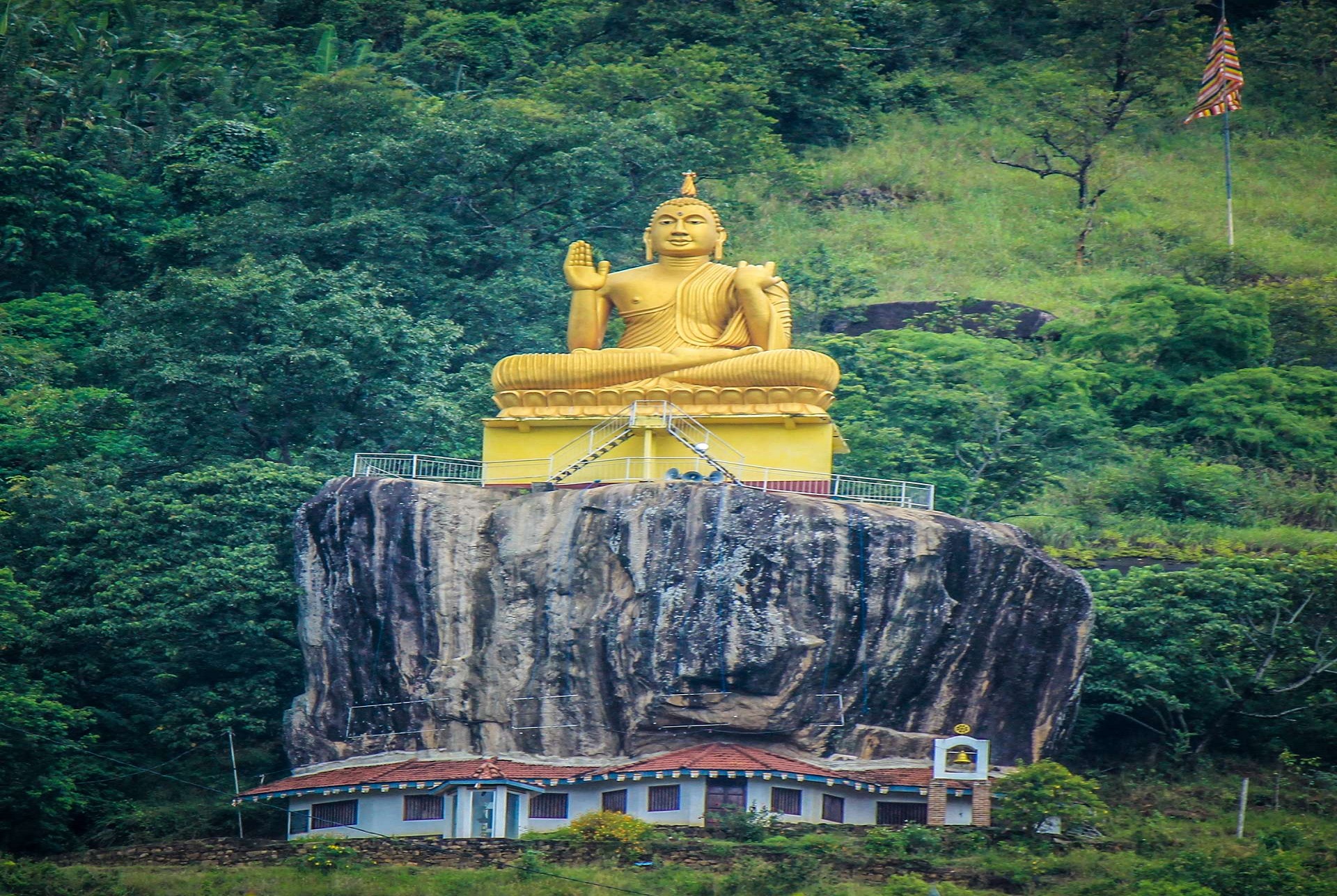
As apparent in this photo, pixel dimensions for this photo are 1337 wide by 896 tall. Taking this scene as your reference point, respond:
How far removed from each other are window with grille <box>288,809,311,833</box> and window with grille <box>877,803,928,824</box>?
7.90m

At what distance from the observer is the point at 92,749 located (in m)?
35.4

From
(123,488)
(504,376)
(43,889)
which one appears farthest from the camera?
(123,488)

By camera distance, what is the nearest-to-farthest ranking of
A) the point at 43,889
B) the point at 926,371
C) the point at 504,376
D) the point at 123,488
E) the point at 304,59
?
the point at 43,889 → the point at 504,376 → the point at 123,488 → the point at 926,371 → the point at 304,59

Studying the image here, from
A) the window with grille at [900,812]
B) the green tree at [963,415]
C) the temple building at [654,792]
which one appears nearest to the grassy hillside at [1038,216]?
the green tree at [963,415]

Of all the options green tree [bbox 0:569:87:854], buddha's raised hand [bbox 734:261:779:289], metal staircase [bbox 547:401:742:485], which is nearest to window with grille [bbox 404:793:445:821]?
metal staircase [bbox 547:401:742:485]

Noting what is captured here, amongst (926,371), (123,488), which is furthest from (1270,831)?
(123,488)

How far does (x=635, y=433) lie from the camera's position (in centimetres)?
3444

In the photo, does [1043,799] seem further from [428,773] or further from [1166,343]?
[1166,343]

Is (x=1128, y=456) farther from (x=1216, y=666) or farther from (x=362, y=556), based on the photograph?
(x=362, y=556)

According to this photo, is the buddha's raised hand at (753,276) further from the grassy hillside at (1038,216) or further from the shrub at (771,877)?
the grassy hillside at (1038,216)

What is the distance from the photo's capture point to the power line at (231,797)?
29.3 meters

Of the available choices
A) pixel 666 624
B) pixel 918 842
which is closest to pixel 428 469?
pixel 666 624

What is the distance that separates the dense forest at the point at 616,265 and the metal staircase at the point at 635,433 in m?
4.96

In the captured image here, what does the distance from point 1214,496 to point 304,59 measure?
97.5 feet
